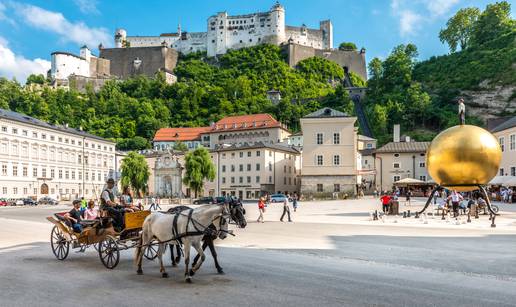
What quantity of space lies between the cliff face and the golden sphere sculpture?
315 feet

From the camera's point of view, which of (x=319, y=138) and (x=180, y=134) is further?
(x=180, y=134)

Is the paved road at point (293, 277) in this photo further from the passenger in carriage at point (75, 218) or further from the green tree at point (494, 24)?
the green tree at point (494, 24)

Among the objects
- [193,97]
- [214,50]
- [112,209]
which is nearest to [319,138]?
[112,209]

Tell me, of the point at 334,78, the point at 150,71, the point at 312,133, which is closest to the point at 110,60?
the point at 150,71

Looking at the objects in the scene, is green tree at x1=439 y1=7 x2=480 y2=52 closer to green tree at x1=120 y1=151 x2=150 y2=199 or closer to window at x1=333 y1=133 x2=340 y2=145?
window at x1=333 y1=133 x2=340 y2=145

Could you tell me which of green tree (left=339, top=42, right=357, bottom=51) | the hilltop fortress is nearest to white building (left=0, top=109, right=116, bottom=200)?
the hilltop fortress

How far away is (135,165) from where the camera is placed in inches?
2603

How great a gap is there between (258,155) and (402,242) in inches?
2062

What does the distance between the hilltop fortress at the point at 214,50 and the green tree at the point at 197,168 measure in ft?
275

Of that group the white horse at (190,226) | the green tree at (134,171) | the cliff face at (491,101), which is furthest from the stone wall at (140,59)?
the white horse at (190,226)

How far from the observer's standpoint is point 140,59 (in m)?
145

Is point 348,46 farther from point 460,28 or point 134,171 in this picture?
point 134,171

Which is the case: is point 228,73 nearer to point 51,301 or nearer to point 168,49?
point 168,49

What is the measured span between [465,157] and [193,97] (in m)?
126
